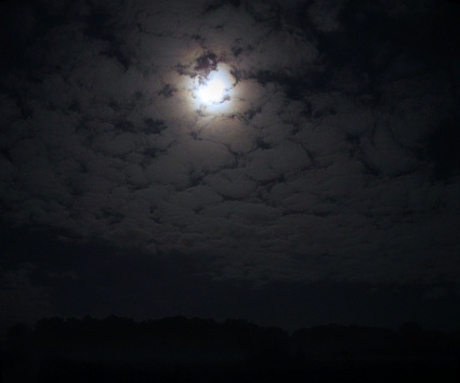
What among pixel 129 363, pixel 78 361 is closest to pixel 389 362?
pixel 129 363

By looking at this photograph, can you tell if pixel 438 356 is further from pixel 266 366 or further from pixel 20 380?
pixel 20 380

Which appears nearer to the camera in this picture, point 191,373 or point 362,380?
point 191,373

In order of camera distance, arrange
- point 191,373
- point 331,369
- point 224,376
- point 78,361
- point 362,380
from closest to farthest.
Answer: point 78,361
point 191,373
point 224,376
point 362,380
point 331,369

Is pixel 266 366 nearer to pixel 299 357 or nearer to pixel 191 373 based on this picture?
pixel 299 357

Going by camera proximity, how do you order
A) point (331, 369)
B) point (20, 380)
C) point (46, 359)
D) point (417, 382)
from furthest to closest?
point (331, 369) → point (417, 382) → point (46, 359) → point (20, 380)

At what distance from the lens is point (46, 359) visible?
143ft

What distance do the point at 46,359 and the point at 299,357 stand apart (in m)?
45.8

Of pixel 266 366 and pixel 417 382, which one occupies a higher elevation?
pixel 266 366

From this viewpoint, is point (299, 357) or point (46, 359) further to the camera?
point (299, 357)

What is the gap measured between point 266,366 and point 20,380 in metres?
39.3

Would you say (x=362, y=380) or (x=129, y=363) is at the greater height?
(x=129, y=363)

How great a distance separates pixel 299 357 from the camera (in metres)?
59.6

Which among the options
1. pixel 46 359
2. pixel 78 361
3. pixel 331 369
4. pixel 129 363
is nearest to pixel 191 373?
pixel 129 363

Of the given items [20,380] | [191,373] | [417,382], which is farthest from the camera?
[417,382]
